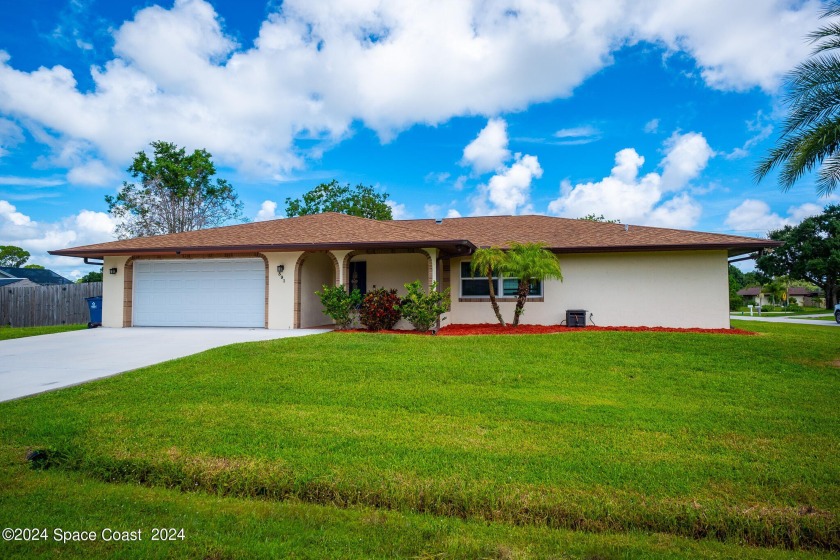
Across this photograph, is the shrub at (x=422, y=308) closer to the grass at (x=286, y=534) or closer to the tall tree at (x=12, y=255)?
the grass at (x=286, y=534)

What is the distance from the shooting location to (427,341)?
34.3ft

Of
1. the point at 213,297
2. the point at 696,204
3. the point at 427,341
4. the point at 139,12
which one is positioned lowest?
the point at 427,341

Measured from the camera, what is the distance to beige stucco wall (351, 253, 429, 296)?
1568cm

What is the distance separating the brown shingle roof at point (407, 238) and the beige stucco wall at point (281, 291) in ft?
1.95

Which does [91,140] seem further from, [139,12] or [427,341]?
[427,341]

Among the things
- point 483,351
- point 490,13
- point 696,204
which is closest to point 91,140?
point 490,13

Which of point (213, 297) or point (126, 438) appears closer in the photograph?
point (126, 438)

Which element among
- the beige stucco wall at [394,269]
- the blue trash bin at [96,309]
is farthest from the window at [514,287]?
the blue trash bin at [96,309]

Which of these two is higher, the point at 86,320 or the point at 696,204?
the point at 696,204

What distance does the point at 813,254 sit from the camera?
134 ft

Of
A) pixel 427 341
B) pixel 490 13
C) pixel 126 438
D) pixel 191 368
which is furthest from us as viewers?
pixel 490 13

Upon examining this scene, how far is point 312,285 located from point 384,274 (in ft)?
8.16

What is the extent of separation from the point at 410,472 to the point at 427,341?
642 cm

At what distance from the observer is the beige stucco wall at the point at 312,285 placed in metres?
14.7
